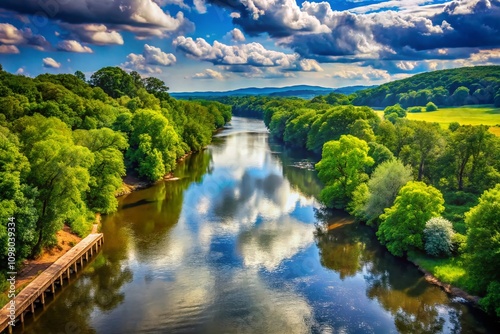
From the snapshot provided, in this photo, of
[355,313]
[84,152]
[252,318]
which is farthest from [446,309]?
[84,152]

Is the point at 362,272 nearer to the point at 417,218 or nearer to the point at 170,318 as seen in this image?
the point at 417,218

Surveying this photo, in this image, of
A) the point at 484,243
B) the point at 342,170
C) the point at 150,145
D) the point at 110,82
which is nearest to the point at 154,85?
the point at 110,82

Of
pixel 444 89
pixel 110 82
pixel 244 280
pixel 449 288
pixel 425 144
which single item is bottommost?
pixel 449 288

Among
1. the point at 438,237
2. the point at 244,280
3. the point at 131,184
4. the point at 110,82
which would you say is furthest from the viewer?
the point at 110,82

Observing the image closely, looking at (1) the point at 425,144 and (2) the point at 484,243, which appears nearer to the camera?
(2) the point at 484,243

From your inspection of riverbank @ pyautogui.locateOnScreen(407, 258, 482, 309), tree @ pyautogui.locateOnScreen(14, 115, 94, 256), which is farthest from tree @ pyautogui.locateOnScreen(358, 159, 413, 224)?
tree @ pyautogui.locateOnScreen(14, 115, 94, 256)

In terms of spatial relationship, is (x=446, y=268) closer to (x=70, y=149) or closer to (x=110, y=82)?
(x=70, y=149)
